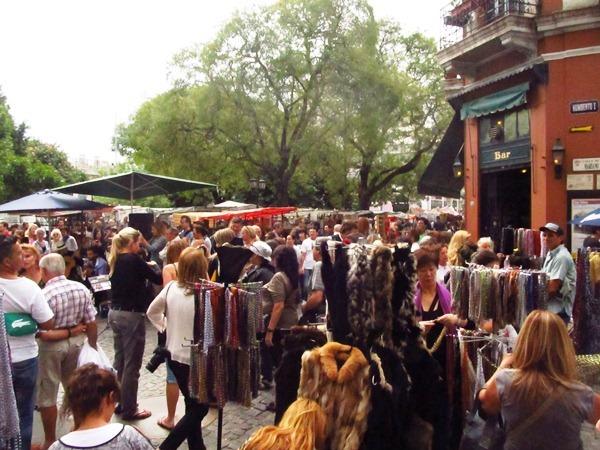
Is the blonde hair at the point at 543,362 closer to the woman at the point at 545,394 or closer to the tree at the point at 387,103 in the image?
the woman at the point at 545,394

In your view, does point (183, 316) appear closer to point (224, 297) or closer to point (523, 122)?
point (224, 297)

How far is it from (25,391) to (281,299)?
2536 mm

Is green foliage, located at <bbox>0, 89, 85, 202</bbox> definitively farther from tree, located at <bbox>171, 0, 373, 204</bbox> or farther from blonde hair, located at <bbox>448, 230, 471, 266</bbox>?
blonde hair, located at <bbox>448, 230, 471, 266</bbox>

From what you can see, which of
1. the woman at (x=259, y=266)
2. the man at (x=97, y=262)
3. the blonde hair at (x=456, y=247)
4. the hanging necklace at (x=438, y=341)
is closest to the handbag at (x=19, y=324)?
the woman at (x=259, y=266)

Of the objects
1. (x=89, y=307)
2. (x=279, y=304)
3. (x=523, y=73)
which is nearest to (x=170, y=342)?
(x=89, y=307)

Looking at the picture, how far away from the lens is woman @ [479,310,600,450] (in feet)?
9.05

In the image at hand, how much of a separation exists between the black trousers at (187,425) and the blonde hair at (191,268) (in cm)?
72

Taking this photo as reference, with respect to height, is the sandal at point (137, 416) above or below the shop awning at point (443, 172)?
below

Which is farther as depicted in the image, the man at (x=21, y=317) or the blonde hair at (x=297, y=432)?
the man at (x=21, y=317)

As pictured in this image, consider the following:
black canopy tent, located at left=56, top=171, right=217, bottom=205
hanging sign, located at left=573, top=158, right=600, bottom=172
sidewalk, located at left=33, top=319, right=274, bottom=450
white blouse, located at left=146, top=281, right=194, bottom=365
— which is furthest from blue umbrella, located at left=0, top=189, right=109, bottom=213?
hanging sign, located at left=573, top=158, right=600, bottom=172

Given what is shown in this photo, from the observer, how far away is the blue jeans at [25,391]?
418 cm

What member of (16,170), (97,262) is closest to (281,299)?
(97,262)

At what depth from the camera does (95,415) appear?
2.59m

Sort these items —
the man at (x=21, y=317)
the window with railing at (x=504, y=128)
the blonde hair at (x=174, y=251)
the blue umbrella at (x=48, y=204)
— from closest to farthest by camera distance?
the man at (x=21, y=317), the blonde hair at (x=174, y=251), the blue umbrella at (x=48, y=204), the window with railing at (x=504, y=128)
